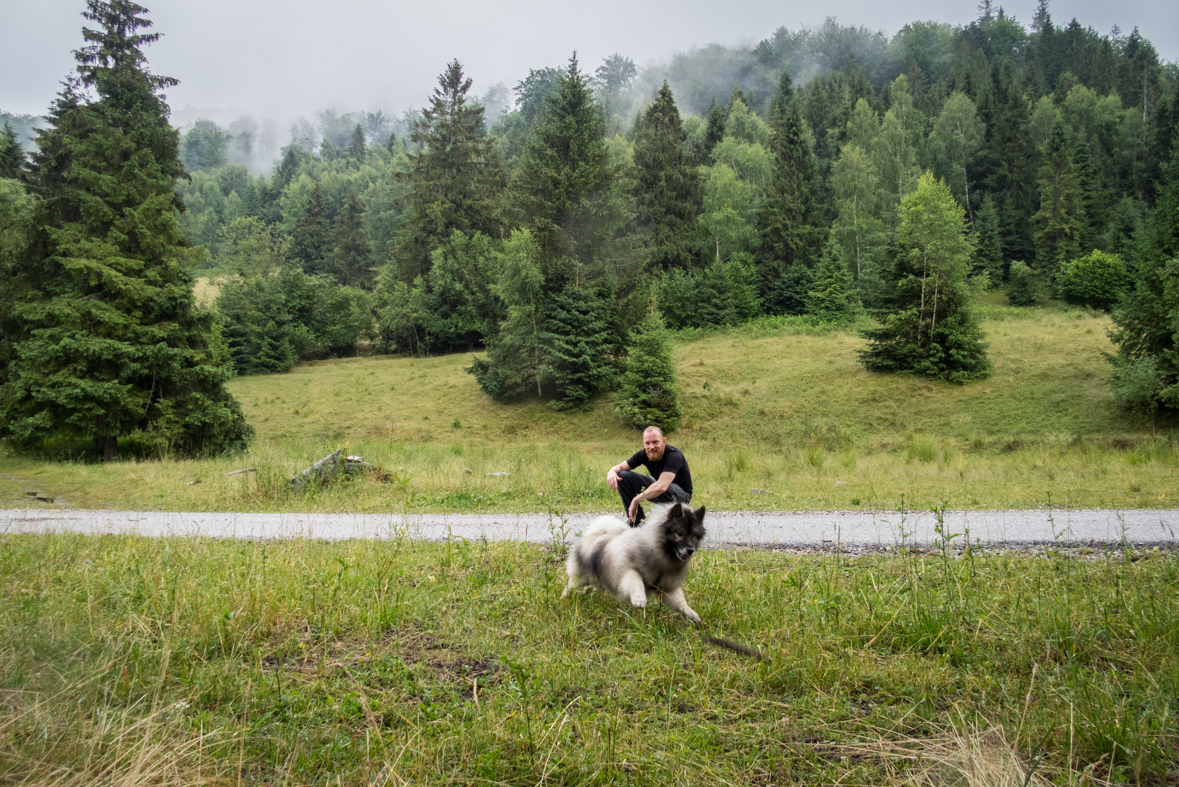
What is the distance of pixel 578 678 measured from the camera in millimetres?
3725

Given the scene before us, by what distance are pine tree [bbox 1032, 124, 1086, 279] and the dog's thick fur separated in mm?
64512

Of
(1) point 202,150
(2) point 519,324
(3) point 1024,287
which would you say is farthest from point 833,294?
(1) point 202,150

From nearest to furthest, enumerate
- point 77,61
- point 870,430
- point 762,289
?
point 77,61 → point 870,430 → point 762,289

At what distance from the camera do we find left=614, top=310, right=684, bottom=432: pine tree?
29.3 m

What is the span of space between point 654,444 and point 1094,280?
59.3m

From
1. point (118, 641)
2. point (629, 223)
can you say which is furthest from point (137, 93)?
point (118, 641)

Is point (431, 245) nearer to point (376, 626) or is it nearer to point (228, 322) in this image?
point (228, 322)

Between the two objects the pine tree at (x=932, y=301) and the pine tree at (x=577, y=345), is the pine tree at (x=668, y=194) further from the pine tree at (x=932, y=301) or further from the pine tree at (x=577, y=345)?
the pine tree at (x=932, y=301)

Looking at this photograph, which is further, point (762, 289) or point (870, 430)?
point (762, 289)

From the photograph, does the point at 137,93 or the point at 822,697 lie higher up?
the point at 137,93

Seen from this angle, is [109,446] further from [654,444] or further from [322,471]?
[654,444]

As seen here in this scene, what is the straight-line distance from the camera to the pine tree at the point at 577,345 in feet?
105

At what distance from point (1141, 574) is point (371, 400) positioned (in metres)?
35.4

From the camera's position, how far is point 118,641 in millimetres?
3693
